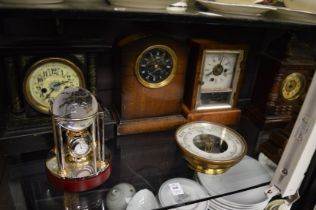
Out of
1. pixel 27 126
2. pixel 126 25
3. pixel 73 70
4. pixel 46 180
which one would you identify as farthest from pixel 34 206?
pixel 126 25

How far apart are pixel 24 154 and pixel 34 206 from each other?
0.13 meters

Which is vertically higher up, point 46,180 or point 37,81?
point 37,81

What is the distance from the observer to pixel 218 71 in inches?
28.9

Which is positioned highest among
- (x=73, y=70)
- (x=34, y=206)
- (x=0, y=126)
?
(x=73, y=70)

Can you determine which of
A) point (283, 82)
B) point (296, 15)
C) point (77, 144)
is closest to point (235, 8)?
point (296, 15)

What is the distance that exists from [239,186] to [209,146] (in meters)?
0.11

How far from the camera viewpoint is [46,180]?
1.93ft

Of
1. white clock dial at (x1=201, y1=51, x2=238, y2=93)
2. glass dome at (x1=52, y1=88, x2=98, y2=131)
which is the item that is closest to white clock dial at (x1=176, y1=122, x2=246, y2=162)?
white clock dial at (x1=201, y1=51, x2=238, y2=93)

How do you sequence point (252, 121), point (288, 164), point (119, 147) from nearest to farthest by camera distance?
point (288, 164), point (119, 147), point (252, 121)

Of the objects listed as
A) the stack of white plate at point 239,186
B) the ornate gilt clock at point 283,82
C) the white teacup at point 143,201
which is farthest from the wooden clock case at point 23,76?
the ornate gilt clock at point 283,82

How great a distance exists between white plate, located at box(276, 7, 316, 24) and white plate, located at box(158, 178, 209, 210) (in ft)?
1.40

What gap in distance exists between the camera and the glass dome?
0.49 metres

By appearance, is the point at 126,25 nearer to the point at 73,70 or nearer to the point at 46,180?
the point at 73,70

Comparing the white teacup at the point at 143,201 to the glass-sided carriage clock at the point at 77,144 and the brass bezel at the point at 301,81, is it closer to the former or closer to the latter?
the glass-sided carriage clock at the point at 77,144
